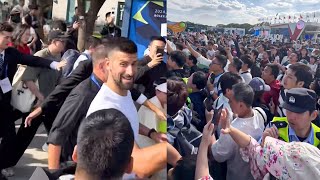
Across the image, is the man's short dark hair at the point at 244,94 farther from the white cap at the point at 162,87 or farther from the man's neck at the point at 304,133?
the white cap at the point at 162,87

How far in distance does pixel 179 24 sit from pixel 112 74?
39 cm

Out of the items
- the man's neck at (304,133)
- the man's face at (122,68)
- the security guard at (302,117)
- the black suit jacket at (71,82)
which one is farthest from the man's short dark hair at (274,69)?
the black suit jacket at (71,82)

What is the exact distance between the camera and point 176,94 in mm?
1761

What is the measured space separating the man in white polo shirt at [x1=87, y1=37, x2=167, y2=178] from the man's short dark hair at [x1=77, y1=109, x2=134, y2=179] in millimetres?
434

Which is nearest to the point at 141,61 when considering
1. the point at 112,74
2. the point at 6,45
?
the point at 112,74

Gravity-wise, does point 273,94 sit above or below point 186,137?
above

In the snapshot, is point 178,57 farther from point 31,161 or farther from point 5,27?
point 31,161

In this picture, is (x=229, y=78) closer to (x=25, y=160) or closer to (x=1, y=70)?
(x=1, y=70)

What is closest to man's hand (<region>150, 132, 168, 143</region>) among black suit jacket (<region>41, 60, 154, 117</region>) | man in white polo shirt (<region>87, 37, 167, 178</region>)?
man in white polo shirt (<region>87, 37, 167, 178</region>)

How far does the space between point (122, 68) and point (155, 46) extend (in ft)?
0.54

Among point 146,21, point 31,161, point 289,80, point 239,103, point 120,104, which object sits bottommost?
point 31,161

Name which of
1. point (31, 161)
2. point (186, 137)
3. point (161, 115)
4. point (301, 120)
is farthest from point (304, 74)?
point (31, 161)

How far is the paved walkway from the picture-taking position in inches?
161

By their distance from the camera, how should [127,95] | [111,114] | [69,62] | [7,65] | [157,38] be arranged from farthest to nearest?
1. [7,65]
2. [69,62]
3. [127,95]
4. [157,38]
5. [111,114]
